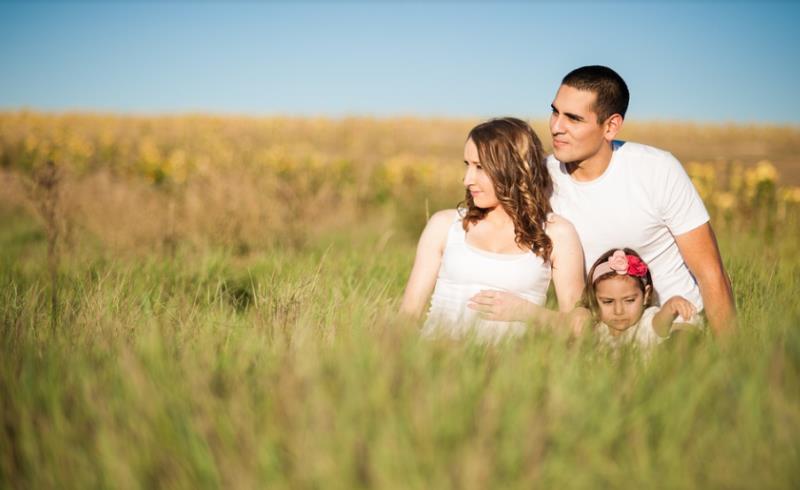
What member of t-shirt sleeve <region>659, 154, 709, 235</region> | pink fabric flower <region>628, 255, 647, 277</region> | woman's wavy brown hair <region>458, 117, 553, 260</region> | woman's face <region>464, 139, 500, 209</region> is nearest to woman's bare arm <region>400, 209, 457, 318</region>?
woman's face <region>464, 139, 500, 209</region>

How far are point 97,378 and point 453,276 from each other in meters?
1.76

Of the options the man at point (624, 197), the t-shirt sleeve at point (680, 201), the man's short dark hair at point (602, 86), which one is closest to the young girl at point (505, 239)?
the man at point (624, 197)

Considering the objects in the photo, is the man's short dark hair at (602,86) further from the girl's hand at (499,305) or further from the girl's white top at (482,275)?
the girl's hand at (499,305)

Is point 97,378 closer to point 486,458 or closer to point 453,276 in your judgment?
point 486,458

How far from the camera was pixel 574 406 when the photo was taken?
146 cm

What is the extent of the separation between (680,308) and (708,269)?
265 millimetres

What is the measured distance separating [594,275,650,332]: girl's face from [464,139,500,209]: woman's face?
0.80 m

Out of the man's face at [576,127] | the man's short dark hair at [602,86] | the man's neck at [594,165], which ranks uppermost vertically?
the man's short dark hair at [602,86]

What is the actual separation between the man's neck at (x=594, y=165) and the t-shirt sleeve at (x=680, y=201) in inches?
12.3

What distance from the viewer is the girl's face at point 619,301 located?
3.07 metres

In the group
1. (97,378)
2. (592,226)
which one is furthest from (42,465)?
A: (592,226)

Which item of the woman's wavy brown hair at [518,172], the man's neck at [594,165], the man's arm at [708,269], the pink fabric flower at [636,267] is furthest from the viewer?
the man's neck at [594,165]

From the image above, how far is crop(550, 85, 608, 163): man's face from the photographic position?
124 inches

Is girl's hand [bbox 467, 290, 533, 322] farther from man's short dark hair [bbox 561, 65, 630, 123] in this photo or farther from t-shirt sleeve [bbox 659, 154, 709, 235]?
man's short dark hair [bbox 561, 65, 630, 123]
